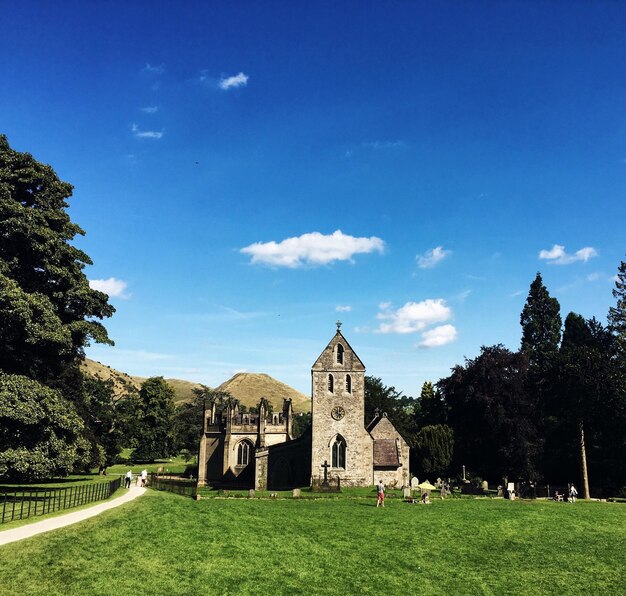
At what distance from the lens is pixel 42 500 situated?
27016 mm

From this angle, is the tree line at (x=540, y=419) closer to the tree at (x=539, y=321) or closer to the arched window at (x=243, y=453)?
the tree at (x=539, y=321)

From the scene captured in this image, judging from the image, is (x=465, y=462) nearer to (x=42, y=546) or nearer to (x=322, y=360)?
(x=322, y=360)

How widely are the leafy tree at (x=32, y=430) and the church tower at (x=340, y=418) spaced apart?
23.4 m

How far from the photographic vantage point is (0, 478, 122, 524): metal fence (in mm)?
21547

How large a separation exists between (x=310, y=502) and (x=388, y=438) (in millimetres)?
18002

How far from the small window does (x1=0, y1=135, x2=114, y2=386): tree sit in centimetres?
3060

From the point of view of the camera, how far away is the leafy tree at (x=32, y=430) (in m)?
25.0

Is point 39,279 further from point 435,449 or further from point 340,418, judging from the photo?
point 435,449

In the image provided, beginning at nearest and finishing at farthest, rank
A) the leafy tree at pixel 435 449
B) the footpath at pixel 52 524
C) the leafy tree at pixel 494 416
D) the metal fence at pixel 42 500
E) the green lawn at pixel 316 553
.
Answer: the green lawn at pixel 316 553 < the footpath at pixel 52 524 < the metal fence at pixel 42 500 < the leafy tree at pixel 494 416 < the leafy tree at pixel 435 449

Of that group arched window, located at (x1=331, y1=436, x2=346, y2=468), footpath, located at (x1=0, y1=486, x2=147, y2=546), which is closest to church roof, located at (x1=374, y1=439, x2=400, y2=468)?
arched window, located at (x1=331, y1=436, x2=346, y2=468)

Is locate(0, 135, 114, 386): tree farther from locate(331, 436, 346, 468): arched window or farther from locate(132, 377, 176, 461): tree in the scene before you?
locate(132, 377, 176, 461): tree

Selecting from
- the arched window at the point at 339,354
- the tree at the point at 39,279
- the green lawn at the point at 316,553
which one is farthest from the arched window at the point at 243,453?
the tree at the point at 39,279

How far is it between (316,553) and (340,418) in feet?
82.3

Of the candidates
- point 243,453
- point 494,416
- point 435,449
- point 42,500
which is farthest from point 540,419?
point 42,500
